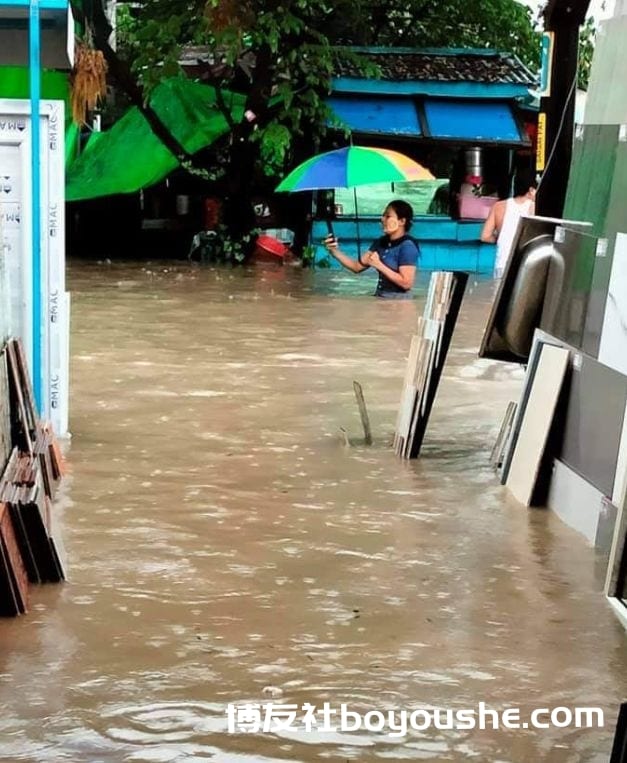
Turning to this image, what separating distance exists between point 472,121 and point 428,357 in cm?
1468

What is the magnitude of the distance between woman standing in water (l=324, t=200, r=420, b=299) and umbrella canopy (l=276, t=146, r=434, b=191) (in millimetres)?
336

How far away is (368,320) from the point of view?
13.6 m

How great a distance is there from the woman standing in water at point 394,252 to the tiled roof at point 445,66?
752 cm

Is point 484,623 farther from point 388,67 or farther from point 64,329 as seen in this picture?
point 388,67

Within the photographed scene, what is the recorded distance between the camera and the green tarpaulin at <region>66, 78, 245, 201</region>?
2048 cm

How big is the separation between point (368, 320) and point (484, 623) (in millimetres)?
8973

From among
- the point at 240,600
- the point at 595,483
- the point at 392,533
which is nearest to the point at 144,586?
the point at 240,600

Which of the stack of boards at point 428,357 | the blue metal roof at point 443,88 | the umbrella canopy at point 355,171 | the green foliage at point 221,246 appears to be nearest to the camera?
the stack of boards at point 428,357

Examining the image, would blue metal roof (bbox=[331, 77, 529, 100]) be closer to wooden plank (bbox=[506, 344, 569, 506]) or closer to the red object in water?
the red object in water

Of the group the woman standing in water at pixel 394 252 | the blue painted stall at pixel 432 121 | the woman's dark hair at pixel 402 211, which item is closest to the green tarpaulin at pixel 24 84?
the blue painted stall at pixel 432 121

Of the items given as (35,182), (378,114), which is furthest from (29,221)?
(378,114)

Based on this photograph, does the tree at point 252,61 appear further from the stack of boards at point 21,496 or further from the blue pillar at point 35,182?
the stack of boards at point 21,496

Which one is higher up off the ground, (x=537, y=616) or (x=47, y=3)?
(x=47, y=3)

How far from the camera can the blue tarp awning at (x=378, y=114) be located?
69.0 feet
